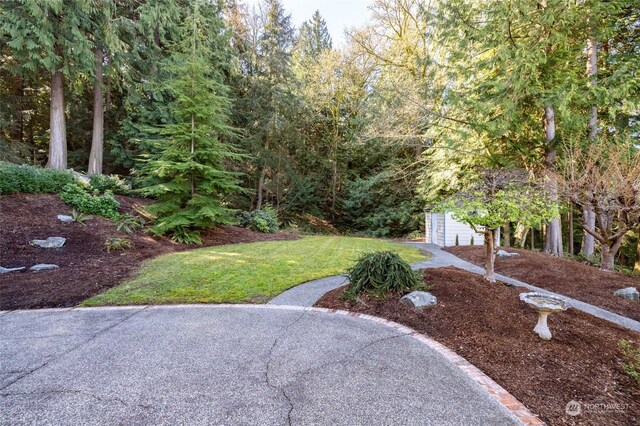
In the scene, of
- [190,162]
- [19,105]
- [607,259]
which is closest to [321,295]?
[190,162]

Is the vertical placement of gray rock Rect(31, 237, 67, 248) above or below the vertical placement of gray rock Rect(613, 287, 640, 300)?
above

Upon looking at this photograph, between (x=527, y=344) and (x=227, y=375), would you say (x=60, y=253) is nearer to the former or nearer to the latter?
(x=227, y=375)

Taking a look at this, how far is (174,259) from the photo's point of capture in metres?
7.05

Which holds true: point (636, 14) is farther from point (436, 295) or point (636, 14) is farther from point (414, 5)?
point (436, 295)

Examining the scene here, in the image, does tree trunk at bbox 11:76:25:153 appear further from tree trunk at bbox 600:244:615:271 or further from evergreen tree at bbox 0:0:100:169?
tree trunk at bbox 600:244:615:271

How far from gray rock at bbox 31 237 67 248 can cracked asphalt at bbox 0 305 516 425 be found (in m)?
3.56

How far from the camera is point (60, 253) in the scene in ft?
21.5

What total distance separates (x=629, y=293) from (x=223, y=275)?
298 inches

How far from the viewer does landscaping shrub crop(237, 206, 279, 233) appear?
12.9m

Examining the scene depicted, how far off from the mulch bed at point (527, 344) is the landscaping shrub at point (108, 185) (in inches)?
393

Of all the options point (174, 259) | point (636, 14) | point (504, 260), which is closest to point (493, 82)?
point (504, 260)

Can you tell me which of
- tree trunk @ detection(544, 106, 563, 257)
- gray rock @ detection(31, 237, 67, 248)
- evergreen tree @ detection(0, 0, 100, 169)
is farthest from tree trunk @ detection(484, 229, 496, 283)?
evergreen tree @ detection(0, 0, 100, 169)

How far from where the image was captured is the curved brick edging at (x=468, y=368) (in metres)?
2.16

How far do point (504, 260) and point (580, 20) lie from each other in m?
6.66
